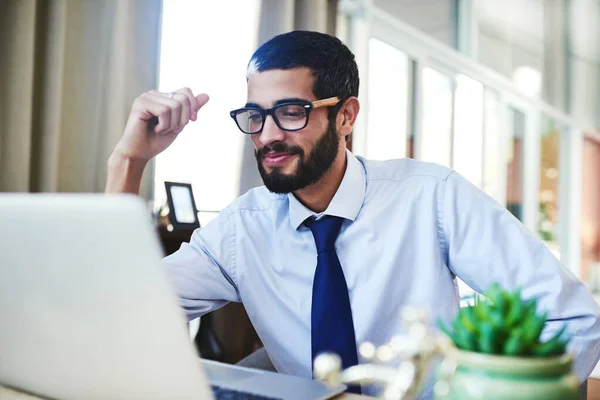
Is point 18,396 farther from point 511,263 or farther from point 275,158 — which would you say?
point 511,263

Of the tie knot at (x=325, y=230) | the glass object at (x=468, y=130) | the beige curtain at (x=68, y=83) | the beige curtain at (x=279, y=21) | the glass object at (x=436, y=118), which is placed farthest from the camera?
the glass object at (x=468, y=130)

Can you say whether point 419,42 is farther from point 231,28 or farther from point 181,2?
point 181,2

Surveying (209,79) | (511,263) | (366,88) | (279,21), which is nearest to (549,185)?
(366,88)

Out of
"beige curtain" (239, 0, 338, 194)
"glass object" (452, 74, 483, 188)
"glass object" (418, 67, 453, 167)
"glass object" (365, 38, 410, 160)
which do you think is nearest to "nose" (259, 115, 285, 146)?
"beige curtain" (239, 0, 338, 194)

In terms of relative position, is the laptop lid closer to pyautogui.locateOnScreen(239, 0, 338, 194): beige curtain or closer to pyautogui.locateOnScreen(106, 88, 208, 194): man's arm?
pyautogui.locateOnScreen(106, 88, 208, 194): man's arm

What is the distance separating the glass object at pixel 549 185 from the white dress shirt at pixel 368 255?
5375 millimetres

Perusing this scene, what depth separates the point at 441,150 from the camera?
4.44m

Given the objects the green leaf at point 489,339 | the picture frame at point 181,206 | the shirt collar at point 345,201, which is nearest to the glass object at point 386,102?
the picture frame at point 181,206

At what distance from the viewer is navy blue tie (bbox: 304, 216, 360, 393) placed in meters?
1.15

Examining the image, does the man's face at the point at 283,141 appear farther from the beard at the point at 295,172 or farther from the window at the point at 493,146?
the window at the point at 493,146

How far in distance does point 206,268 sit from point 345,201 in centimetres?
34

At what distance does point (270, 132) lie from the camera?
1267 millimetres

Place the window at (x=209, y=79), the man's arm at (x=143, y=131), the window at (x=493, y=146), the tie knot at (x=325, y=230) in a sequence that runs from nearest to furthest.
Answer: the tie knot at (x=325, y=230)
the man's arm at (x=143, y=131)
the window at (x=209, y=79)
the window at (x=493, y=146)

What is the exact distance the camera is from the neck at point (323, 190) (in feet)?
4.44
